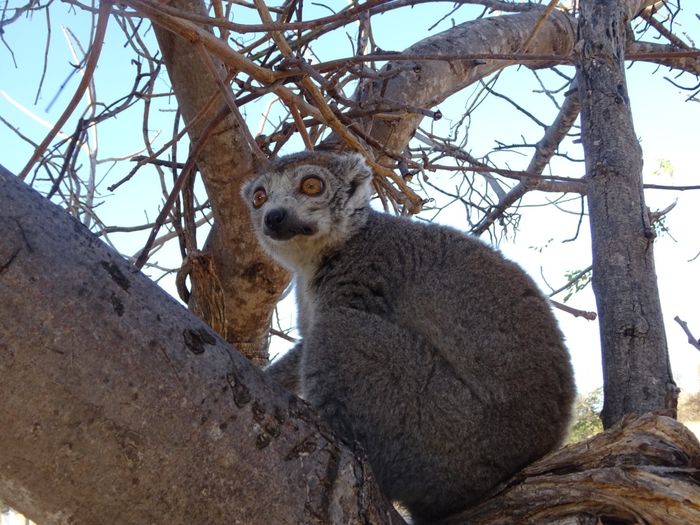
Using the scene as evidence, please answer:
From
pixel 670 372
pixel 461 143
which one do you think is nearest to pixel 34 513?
pixel 670 372

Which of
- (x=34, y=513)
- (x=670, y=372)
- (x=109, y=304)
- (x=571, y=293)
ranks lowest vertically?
(x=34, y=513)

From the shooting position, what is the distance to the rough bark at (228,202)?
5.78 metres

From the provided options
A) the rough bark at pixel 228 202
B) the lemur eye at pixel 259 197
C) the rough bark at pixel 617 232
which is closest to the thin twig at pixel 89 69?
the rough bark at pixel 228 202

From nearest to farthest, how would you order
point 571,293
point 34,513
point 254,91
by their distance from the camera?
point 34,513 → point 254,91 → point 571,293

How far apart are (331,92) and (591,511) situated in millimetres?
3135

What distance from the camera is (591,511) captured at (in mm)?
3164

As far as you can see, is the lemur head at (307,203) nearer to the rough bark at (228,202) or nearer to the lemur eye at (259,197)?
the lemur eye at (259,197)

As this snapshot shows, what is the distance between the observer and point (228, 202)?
19.6ft

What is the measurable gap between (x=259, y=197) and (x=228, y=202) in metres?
0.39

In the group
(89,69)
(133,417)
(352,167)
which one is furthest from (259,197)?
(133,417)

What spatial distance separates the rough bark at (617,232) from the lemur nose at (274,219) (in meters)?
2.13

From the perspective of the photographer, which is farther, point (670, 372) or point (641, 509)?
point (670, 372)

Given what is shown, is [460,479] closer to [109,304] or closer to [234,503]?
[234,503]

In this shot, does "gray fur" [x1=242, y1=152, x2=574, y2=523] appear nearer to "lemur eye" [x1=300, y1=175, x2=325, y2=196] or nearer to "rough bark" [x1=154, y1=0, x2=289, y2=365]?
"lemur eye" [x1=300, y1=175, x2=325, y2=196]
